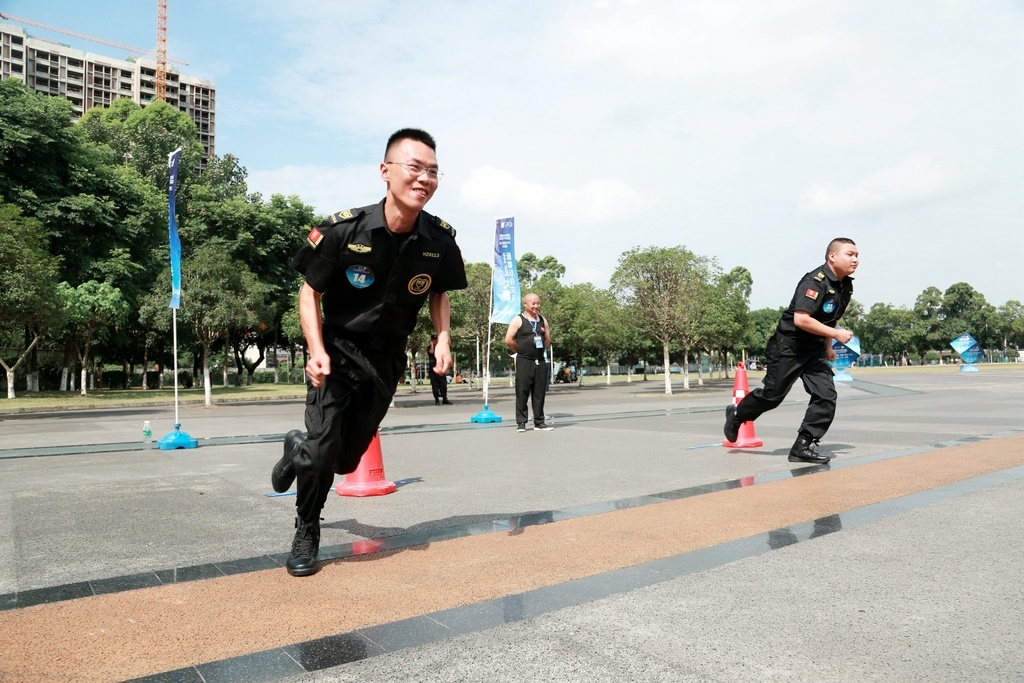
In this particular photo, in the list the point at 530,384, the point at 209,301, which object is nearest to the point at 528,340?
the point at 530,384

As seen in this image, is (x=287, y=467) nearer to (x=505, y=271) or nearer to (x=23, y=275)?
(x=505, y=271)

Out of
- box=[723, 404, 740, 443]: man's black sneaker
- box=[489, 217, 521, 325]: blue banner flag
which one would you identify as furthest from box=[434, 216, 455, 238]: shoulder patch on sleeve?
box=[489, 217, 521, 325]: blue banner flag

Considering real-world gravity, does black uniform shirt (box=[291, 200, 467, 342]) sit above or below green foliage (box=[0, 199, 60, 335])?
below

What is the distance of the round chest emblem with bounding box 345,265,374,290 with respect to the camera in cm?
365

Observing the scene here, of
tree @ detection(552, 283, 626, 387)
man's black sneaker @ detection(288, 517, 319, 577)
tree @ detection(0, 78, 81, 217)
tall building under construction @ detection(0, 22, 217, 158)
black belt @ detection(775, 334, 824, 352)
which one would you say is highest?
tall building under construction @ detection(0, 22, 217, 158)

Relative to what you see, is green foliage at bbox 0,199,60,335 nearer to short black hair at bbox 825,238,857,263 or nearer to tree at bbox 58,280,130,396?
tree at bbox 58,280,130,396

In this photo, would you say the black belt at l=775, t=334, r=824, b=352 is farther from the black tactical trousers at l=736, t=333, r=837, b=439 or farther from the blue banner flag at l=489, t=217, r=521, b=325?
the blue banner flag at l=489, t=217, r=521, b=325

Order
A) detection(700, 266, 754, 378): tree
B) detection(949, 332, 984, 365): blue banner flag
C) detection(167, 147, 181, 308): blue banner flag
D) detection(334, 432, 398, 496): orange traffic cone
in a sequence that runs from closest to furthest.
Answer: detection(334, 432, 398, 496): orange traffic cone
detection(167, 147, 181, 308): blue banner flag
detection(700, 266, 754, 378): tree
detection(949, 332, 984, 365): blue banner flag

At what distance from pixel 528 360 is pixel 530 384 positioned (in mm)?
388

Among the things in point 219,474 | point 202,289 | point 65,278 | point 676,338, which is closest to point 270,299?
point 65,278

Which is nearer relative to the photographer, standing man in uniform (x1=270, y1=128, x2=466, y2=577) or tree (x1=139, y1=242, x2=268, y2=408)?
standing man in uniform (x1=270, y1=128, x2=466, y2=577)

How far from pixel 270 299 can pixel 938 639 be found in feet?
132

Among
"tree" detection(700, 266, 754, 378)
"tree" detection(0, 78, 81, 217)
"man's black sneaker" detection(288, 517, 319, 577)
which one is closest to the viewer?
"man's black sneaker" detection(288, 517, 319, 577)

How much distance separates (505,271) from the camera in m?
16.8
